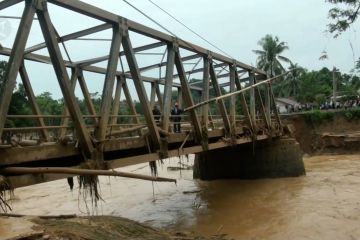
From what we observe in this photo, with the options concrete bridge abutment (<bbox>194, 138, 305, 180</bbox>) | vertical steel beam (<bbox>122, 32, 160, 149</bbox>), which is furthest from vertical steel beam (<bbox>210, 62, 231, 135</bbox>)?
concrete bridge abutment (<bbox>194, 138, 305, 180</bbox>)

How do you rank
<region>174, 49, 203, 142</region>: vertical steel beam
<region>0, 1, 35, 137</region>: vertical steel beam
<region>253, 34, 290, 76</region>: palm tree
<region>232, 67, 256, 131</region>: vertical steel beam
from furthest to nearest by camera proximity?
<region>253, 34, 290, 76</region>: palm tree < <region>232, 67, 256, 131</region>: vertical steel beam < <region>174, 49, 203, 142</region>: vertical steel beam < <region>0, 1, 35, 137</region>: vertical steel beam

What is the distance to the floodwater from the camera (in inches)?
481

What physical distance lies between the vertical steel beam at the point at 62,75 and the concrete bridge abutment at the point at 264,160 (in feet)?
43.3

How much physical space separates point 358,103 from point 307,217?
34.1m

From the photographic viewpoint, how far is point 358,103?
44094mm

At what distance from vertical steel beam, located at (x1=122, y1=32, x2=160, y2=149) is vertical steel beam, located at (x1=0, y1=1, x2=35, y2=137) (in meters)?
2.56

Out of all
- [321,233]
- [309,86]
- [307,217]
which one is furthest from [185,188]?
[309,86]

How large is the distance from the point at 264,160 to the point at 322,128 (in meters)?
16.7

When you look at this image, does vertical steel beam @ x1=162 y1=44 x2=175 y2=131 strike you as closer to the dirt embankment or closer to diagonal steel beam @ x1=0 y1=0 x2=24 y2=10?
diagonal steel beam @ x1=0 y1=0 x2=24 y2=10

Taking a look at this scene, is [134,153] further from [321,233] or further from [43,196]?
[43,196]

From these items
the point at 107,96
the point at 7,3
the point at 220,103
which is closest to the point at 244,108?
the point at 220,103

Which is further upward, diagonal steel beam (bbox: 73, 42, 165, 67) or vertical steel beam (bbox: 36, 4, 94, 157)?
diagonal steel beam (bbox: 73, 42, 165, 67)

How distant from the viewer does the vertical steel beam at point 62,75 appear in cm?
700

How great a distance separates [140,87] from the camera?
A: 9281 mm
